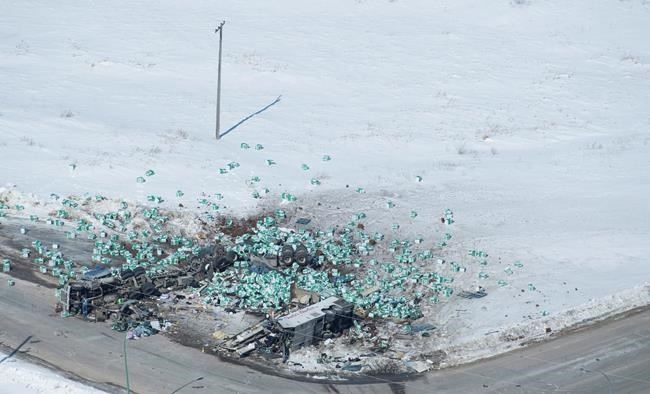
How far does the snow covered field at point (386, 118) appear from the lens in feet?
111

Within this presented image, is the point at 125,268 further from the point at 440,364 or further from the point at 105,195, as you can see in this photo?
the point at 440,364

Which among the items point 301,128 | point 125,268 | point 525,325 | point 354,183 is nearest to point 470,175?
point 354,183

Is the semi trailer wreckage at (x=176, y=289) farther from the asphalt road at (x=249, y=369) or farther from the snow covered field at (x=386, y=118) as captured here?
the snow covered field at (x=386, y=118)

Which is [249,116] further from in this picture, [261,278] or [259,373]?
[259,373]

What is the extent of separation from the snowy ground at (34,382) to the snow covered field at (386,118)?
1027 centimetres

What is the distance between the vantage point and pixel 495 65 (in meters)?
51.7


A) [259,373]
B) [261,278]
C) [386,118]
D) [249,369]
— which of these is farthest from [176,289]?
[386,118]

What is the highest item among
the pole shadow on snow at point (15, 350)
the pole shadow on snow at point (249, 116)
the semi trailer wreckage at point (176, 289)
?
the pole shadow on snow at point (249, 116)

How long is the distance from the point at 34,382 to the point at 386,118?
2423cm

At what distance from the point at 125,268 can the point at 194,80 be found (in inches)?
764

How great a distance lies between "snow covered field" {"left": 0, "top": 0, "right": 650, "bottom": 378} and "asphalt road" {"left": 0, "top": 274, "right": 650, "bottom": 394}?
1.88m

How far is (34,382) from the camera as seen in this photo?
23562mm

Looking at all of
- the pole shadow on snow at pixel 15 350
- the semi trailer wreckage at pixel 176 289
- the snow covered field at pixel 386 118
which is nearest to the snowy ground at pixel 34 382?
the pole shadow on snow at pixel 15 350

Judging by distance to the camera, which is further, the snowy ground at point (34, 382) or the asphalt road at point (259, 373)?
the asphalt road at point (259, 373)
